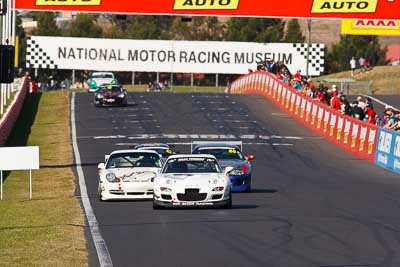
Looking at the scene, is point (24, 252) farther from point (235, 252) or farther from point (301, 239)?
point (301, 239)

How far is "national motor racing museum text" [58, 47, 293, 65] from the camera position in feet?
301

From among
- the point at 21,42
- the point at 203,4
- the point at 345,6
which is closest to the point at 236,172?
the point at 203,4

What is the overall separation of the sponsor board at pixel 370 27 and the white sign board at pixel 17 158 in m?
52.2

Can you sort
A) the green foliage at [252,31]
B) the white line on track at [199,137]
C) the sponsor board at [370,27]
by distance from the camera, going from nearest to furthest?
the white line on track at [199,137] → the sponsor board at [370,27] → the green foliage at [252,31]

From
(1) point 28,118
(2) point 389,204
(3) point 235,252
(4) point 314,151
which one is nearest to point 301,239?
(3) point 235,252

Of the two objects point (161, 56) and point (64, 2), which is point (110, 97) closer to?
point (64, 2)

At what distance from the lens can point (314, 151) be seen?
41.4 metres

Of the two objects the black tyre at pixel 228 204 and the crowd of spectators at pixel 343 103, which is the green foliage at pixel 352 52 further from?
the black tyre at pixel 228 204

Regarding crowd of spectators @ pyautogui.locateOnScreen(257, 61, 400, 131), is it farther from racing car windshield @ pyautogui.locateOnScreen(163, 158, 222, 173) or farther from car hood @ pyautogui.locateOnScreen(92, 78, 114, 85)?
car hood @ pyautogui.locateOnScreen(92, 78, 114, 85)

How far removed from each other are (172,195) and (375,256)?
7181 millimetres

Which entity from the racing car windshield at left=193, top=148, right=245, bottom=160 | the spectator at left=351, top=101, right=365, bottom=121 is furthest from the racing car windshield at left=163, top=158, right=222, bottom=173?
the spectator at left=351, top=101, right=365, bottom=121

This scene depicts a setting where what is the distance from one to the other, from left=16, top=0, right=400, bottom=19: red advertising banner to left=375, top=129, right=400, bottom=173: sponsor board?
12749 mm

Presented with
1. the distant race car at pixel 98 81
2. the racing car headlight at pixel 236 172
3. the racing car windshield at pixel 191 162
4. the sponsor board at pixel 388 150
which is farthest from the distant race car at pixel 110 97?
the racing car windshield at pixel 191 162

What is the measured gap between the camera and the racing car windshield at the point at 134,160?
2573 cm
